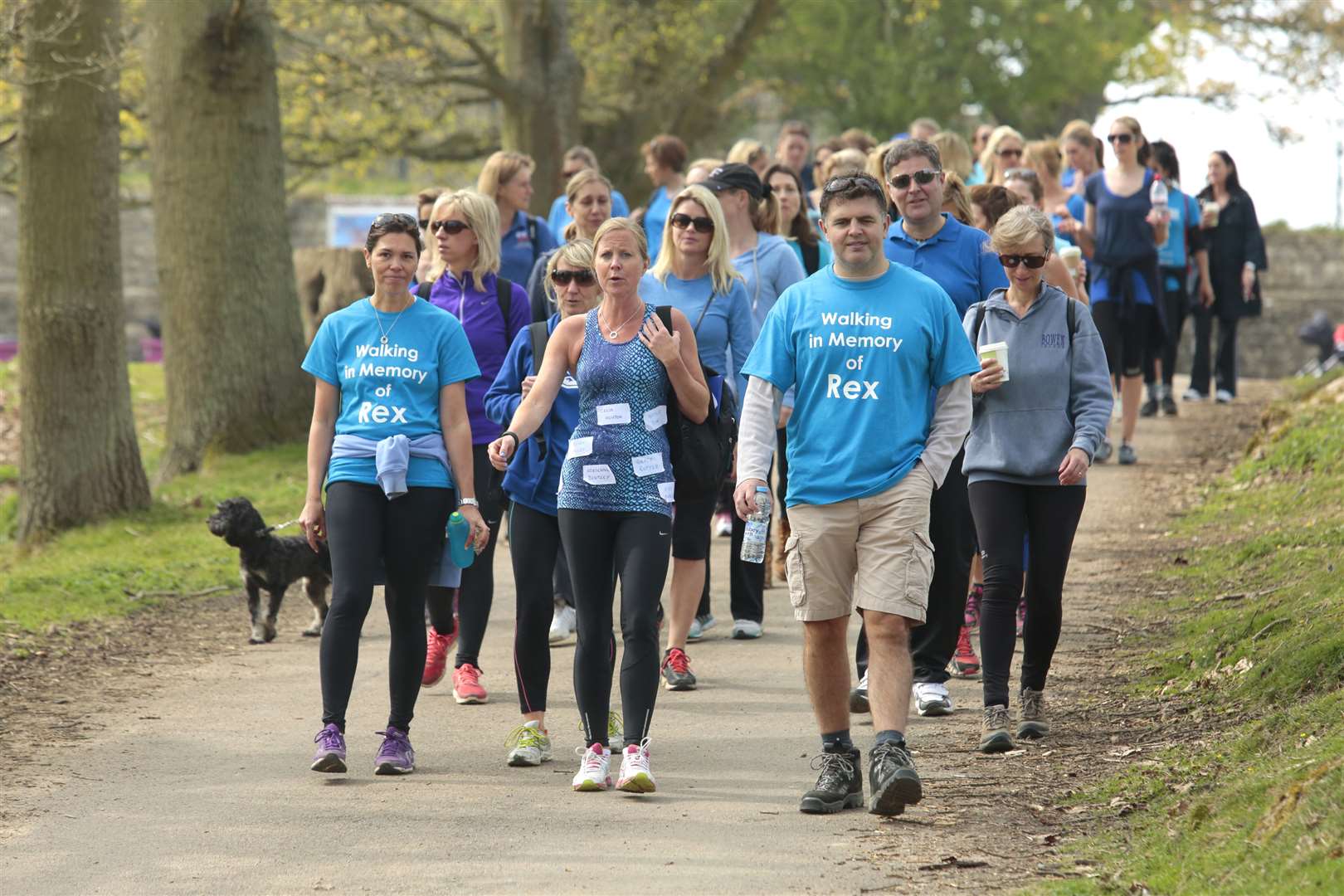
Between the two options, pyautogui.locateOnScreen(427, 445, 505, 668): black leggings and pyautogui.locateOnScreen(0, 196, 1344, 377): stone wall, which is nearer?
pyautogui.locateOnScreen(427, 445, 505, 668): black leggings

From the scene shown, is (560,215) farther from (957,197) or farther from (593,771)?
(593,771)

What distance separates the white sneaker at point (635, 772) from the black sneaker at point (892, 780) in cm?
79

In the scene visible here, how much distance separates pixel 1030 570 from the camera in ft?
22.4

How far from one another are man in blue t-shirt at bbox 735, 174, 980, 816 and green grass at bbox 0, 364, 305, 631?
513 centimetres

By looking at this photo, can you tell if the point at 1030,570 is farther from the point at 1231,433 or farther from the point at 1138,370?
the point at 1231,433

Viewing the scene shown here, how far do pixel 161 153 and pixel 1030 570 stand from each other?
391 inches

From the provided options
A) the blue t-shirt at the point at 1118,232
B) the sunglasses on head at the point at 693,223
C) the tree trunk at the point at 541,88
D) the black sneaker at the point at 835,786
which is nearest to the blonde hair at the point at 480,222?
the sunglasses on head at the point at 693,223

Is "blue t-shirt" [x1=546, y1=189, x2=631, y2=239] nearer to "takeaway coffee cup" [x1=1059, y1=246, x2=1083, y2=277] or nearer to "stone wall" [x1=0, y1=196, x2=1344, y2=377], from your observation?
"takeaway coffee cup" [x1=1059, y1=246, x2=1083, y2=277]

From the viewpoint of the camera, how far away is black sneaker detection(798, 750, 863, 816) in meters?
5.88

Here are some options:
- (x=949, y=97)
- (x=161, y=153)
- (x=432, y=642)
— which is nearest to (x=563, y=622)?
(x=432, y=642)

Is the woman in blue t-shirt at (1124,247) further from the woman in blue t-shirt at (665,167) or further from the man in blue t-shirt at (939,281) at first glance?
the man in blue t-shirt at (939,281)

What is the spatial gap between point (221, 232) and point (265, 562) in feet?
20.0

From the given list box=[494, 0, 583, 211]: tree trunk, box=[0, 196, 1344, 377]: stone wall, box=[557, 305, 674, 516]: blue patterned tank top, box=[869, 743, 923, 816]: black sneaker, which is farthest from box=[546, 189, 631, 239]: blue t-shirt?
box=[0, 196, 1344, 377]: stone wall

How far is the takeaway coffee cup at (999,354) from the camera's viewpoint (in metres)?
6.78
